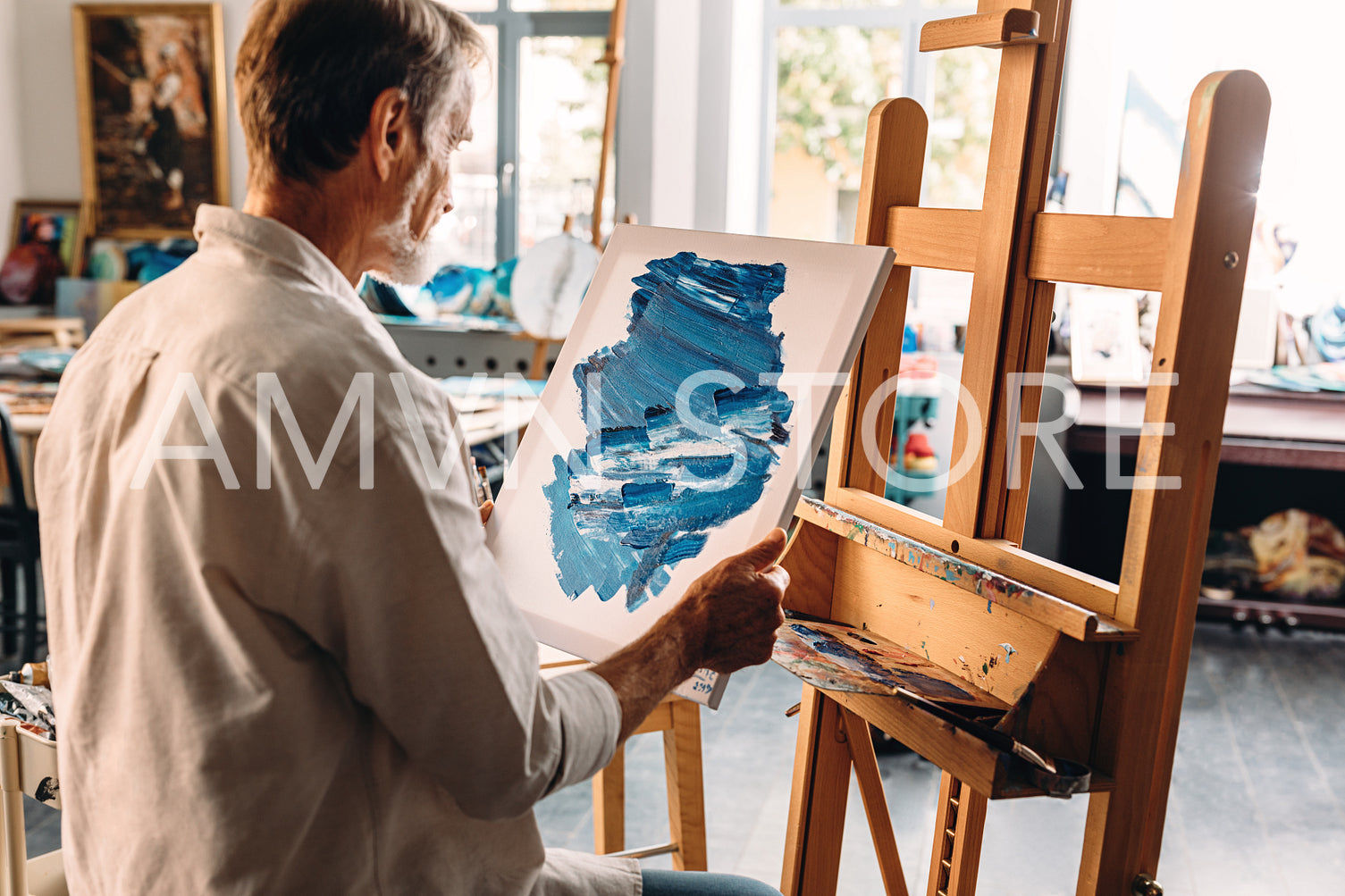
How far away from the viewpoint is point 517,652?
2.65 ft

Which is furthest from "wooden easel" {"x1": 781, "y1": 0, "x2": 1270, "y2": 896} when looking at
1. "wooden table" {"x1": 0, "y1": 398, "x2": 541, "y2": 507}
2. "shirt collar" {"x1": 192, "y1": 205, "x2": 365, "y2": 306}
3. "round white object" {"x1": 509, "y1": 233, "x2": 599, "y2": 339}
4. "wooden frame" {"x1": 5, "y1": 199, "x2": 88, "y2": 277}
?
"wooden frame" {"x1": 5, "y1": 199, "x2": 88, "y2": 277}

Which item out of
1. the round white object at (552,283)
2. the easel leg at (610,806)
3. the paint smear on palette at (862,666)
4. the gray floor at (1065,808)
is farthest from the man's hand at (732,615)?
the round white object at (552,283)

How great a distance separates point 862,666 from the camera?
1.21 meters

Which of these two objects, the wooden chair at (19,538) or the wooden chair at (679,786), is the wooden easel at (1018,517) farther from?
the wooden chair at (19,538)

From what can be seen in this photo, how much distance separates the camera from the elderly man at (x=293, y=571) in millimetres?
745

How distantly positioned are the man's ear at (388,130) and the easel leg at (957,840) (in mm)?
905

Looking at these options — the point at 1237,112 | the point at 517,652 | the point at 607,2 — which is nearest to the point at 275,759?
the point at 517,652

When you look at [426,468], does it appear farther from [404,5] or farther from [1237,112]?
[1237,112]

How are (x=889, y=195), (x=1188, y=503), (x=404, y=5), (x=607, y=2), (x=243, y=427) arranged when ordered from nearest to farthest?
(x=243, y=427) → (x=404, y=5) → (x=1188, y=503) → (x=889, y=195) → (x=607, y=2)

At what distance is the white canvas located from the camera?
1148 millimetres

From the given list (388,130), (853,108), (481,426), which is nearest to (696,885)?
(388,130)

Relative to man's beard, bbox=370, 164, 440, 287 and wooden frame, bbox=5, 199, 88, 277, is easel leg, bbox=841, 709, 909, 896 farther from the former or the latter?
wooden frame, bbox=5, 199, 88, 277

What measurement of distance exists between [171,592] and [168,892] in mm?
232

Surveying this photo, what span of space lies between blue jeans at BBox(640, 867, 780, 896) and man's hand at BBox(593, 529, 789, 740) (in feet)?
0.88
